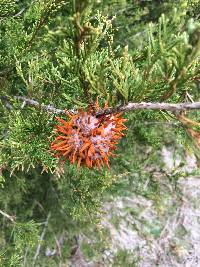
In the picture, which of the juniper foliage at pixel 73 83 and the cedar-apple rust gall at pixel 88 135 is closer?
the juniper foliage at pixel 73 83

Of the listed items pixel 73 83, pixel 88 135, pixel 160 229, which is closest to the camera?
pixel 88 135

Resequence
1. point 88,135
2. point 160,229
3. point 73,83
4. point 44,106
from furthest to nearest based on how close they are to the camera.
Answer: point 160,229
point 44,106
point 73,83
point 88,135

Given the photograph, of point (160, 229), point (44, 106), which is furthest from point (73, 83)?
point (160, 229)

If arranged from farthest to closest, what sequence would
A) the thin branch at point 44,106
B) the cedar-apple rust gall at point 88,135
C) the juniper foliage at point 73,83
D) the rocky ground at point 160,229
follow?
the rocky ground at point 160,229
the thin branch at point 44,106
the cedar-apple rust gall at point 88,135
the juniper foliage at point 73,83

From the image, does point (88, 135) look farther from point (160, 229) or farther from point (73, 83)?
point (160, 229)

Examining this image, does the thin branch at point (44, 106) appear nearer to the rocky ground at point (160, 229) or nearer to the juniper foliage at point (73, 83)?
the juniper foliage at point (73, 83)

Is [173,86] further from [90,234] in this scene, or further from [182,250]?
[182,250]

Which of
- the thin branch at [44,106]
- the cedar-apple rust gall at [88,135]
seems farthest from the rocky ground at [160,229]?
the cedar-apple rust gall at [88,135]

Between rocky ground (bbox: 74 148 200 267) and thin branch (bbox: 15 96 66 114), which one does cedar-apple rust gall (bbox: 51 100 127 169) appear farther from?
rocky ground (bbox: 74 148 200 267)
